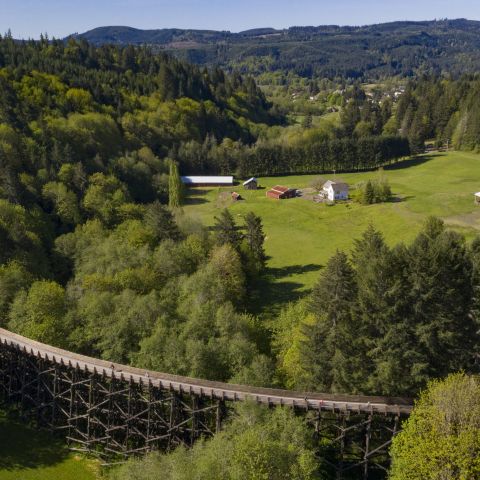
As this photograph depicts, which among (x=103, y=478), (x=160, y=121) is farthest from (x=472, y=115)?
(x=103, y=478)

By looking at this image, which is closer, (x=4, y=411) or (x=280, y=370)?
(x=280, y=370)

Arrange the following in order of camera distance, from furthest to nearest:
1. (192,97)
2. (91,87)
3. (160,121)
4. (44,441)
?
(192,97)
(160,121)
(91,87)
(44,441)

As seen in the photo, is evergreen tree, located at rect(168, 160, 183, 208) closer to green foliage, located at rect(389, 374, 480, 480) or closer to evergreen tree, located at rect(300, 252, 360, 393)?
evergreen tree, located at rect(300, 252, 360, 393)

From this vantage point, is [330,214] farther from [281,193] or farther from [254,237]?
[254,237]

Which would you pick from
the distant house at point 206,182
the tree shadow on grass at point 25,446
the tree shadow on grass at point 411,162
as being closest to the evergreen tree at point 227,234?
the tree shadow on grass at point 25,446

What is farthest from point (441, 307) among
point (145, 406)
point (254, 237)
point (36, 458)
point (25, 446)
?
point (254, 237)

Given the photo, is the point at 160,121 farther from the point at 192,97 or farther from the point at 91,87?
the point at 192,97

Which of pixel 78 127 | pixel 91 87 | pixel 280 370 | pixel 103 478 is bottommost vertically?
pixel 103 478
